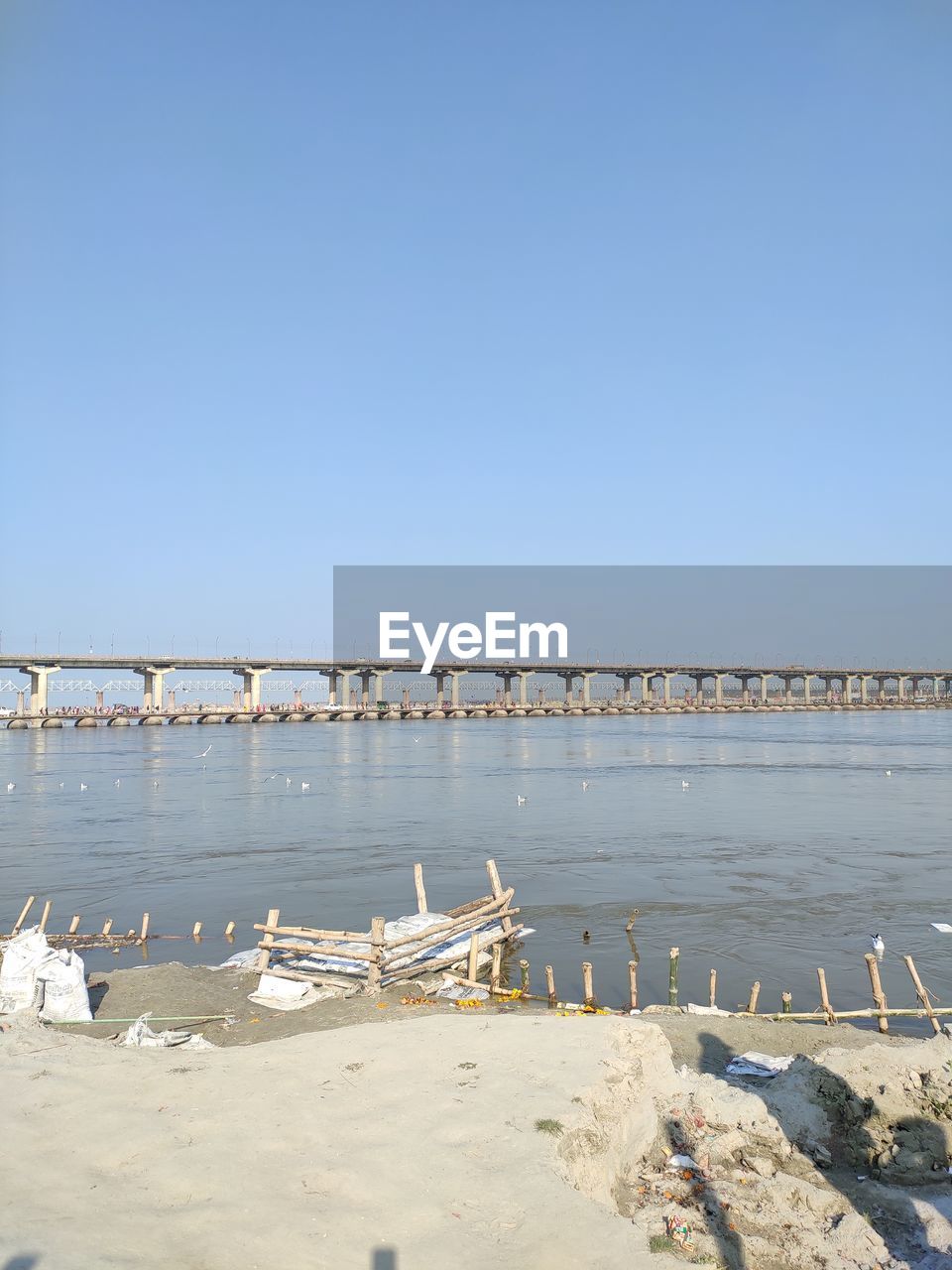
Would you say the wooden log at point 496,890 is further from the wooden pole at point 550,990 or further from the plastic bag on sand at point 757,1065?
the plastic bag on sand at point 757,1065

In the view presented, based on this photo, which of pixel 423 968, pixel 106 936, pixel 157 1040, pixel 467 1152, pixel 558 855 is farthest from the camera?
pixel 558 855

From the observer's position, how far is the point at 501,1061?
1212 cm

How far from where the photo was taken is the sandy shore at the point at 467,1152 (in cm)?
828

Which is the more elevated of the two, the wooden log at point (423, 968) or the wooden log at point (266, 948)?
the wooden log at point (266, 948)

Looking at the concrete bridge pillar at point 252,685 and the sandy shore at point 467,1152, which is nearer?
the sandy shore at point 467,1152

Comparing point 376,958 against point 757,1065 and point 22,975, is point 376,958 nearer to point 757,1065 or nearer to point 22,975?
point 22,975

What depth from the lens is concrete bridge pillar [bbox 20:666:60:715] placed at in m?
146

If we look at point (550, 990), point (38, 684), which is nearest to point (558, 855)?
point (550, 990)

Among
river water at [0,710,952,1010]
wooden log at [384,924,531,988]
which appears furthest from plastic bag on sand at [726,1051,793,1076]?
wooden log at [384,924,531,988]

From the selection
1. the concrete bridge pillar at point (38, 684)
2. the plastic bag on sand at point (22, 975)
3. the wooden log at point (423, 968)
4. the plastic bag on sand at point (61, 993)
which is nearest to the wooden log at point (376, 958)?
the wooden log at point (423, 968)

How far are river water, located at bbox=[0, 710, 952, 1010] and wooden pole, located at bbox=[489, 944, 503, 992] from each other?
858 millimetres

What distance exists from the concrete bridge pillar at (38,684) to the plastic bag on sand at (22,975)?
141 m

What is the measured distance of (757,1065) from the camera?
558 inches

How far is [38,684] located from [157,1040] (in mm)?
146640
